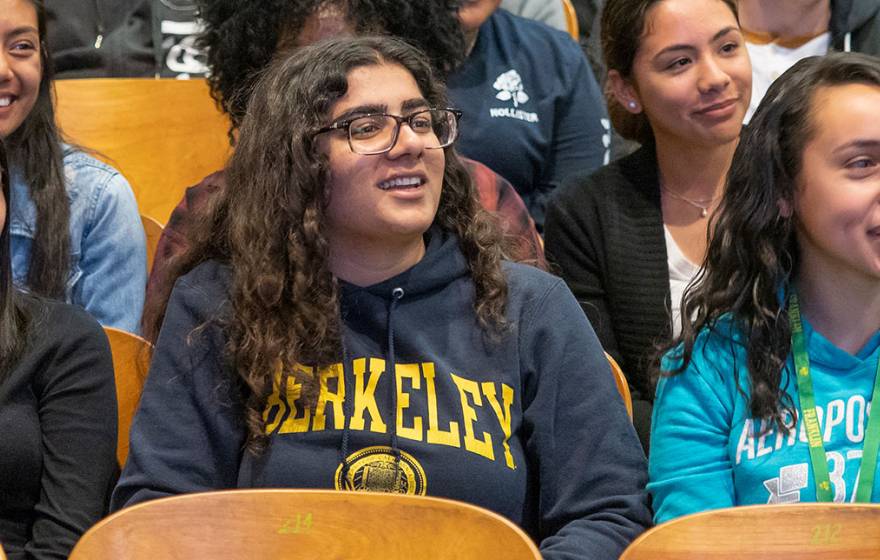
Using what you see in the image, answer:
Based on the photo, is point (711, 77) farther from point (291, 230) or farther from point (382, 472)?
point (382, 472)

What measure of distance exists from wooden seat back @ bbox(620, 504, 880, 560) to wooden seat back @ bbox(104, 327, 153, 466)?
957mm

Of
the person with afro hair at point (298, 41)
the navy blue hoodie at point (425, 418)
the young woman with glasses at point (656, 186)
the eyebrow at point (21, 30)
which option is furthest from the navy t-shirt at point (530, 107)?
the navy blue hoodie at point (425, 418)

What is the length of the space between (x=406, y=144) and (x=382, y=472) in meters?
0.46

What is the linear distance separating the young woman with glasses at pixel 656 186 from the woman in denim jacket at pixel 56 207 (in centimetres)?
84

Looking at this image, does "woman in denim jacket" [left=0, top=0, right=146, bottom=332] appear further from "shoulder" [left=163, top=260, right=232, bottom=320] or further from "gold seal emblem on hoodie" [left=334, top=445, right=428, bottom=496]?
"gold seal emblem on hoodie" [left=334, top=445, right=428, bottom=496]

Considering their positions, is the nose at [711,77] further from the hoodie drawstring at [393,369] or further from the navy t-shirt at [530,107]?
the hoodie drawstring at [393,369]

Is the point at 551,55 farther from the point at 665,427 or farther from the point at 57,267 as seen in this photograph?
the point at 665,427

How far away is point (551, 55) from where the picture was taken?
3070mm

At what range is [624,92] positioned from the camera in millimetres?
2547

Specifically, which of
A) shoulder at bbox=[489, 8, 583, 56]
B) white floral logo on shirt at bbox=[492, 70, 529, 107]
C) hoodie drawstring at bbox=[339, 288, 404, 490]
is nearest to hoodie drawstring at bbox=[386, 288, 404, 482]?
hoodie drawstring at bbox=[339, 288, 404, 490]

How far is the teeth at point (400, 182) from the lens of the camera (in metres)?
1.79

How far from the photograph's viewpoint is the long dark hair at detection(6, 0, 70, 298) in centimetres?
233

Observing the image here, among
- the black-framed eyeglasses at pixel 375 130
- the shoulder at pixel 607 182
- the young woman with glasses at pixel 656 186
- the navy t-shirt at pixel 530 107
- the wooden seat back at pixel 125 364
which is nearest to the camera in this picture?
the black-framed eyeglasses at pixel 375 130

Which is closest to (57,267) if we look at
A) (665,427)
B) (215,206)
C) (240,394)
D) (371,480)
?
(215,206)
